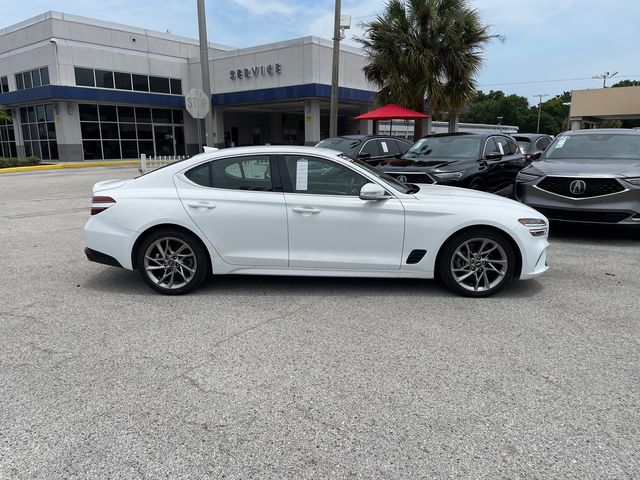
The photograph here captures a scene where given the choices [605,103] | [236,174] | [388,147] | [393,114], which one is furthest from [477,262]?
[605,103]

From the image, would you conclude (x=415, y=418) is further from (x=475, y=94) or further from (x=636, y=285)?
(x=475, y=94)

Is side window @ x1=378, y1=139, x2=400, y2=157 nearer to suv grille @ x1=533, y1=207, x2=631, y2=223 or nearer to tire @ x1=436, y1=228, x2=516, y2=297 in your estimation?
suv grille @ x1=533, y1=207, x2=631, y2=223

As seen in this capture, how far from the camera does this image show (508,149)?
10758 millimetres

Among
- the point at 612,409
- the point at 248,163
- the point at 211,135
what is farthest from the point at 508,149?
the point at 211,135

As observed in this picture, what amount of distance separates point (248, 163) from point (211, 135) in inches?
543

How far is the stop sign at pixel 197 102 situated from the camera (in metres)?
15.4

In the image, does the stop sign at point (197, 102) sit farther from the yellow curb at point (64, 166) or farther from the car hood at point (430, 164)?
the yellow curb at point (64, 166)

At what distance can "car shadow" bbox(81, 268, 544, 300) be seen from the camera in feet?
17.1

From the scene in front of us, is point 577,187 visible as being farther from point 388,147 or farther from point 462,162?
point 388,147

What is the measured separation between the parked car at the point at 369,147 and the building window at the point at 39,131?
80.8 ft

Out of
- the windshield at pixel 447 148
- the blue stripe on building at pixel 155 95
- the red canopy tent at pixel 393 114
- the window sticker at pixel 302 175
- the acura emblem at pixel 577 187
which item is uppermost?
the blue stripe on building at pixel 155 95


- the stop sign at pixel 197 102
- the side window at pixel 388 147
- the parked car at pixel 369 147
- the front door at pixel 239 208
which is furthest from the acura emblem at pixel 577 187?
the stop sign at pixel 197 102

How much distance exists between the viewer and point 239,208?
5020 millimetres

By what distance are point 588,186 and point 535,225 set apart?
290 centimetres
